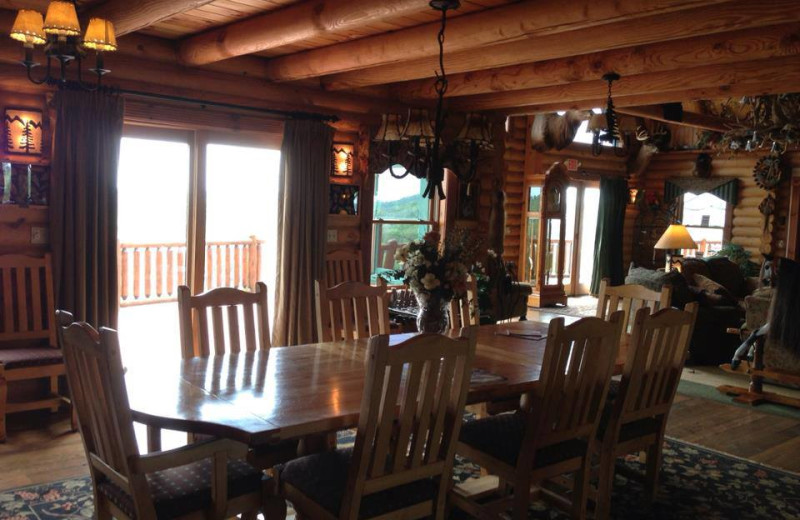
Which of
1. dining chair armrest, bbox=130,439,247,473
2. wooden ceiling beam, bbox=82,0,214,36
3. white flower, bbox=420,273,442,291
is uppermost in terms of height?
wooden ceiling beam, bbox=82,0,214,36

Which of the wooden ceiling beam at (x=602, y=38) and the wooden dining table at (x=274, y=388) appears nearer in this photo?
the wooden dining table at (x=274, y=388)

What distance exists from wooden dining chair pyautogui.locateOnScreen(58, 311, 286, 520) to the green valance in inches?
416

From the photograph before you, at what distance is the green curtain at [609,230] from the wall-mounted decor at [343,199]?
A: 6469 millimetres

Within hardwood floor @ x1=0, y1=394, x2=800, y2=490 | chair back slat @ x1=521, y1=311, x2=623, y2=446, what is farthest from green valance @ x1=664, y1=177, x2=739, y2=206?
chair back slat @ x1=521, y1=311, x2=623, y2=446

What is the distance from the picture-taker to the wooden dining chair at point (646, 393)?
9.73 feet

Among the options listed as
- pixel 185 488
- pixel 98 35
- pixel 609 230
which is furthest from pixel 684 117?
pixel 185 488

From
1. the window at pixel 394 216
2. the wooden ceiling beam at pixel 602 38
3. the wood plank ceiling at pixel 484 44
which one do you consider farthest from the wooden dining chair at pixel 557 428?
the window at pixel 394 216

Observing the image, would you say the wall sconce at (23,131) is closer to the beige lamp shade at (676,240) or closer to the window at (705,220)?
the beige lamp shade at (676,240)

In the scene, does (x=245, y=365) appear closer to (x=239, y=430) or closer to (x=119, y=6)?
(x=239, y=430)

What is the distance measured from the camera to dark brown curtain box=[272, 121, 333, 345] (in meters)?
5.61

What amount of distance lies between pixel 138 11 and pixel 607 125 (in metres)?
3.45

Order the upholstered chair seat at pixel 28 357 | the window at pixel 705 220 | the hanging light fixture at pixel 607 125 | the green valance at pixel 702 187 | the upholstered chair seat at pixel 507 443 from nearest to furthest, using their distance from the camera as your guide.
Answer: the upholstered chair seat at pixel 507 443
the upholstered chair seat at pixel 28 357
the hanging light fixture at pixel 607 125
the green valance at pixel 702 187
the window at pixel 705 220

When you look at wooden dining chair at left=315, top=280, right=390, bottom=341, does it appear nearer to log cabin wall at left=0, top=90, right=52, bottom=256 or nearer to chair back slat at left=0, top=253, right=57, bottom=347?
chair back slat at left=0, top=253, right=57, bottom=347

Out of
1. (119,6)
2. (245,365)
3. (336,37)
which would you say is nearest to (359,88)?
(336,37)
